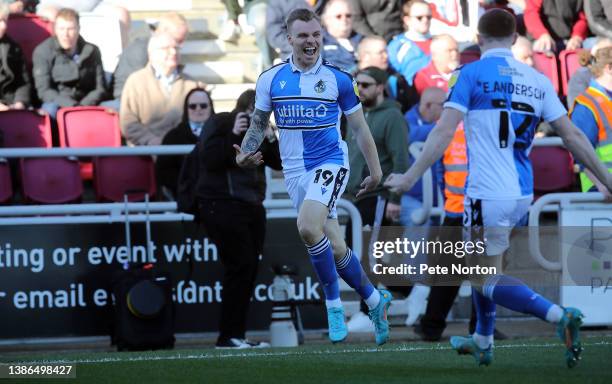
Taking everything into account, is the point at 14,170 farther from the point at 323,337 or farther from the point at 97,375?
the point at 97,375

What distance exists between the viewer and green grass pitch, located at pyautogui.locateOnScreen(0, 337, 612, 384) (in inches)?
299

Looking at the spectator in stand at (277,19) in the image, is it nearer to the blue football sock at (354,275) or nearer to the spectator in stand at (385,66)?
the spectator in stand at (385,66)

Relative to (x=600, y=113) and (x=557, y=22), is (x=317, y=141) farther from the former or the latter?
(x=557, y=22)

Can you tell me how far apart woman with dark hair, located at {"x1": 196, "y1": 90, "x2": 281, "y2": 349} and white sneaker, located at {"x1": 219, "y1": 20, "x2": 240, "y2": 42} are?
4537mm

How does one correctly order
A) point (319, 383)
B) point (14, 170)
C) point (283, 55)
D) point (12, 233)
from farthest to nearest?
point (283, 55) < point (14, 170) < point (12, 233) < point (319, 383)

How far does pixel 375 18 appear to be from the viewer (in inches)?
579

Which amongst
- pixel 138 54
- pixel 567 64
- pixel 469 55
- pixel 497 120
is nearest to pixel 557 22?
pixel 567 64

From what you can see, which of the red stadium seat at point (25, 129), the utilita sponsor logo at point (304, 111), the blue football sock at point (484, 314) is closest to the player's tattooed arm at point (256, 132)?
the utilita sponsor logo at point (304, 111)

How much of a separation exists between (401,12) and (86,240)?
543 centimetres

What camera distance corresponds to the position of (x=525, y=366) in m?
8.11

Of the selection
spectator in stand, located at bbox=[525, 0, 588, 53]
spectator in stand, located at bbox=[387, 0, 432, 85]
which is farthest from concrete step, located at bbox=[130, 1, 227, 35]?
spectator in stand, located at bbox=[525, 0, 588, 53]

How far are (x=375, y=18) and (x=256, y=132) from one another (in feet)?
21.0

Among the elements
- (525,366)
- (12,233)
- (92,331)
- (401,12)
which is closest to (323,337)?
(92,331)

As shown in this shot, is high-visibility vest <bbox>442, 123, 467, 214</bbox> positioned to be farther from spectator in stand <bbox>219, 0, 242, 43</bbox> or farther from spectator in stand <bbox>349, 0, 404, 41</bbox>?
spectator in stand <bbox>219, 0, 242, 43</bbox>
